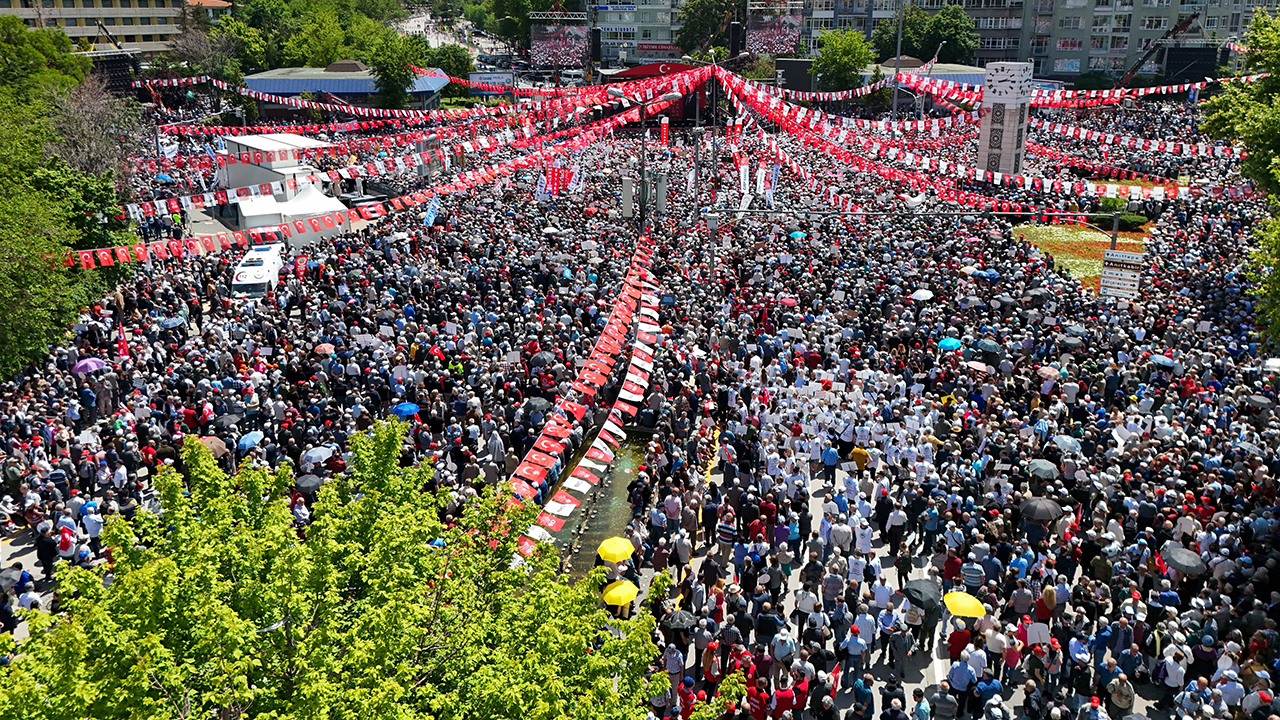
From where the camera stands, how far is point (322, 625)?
917cm

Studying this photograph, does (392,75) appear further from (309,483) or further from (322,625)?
(322,625)

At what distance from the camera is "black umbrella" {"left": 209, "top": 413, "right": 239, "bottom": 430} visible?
66.0 ft

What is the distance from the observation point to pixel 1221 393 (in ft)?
69.9

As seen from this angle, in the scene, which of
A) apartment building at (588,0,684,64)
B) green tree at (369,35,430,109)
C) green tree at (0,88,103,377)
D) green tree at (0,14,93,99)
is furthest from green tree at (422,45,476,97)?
green tree at (0,88,103,377)

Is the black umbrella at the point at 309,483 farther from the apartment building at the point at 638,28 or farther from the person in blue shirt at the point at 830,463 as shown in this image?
the apartment building at the point at 638,28

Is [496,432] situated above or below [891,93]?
below

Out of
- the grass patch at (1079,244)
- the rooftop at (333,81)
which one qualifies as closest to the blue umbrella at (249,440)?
the grass patch at (1079,244)

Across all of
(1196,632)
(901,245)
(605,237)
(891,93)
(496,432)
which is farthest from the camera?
(891,93)

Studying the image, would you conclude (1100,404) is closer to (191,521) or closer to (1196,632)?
(1196,632)

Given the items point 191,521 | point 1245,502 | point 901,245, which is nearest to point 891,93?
point 901,245

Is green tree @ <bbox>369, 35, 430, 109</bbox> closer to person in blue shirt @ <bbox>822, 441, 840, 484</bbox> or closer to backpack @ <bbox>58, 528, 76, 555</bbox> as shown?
person in blue shirt @ <bbox>822, 441, 840, 484</bbox>

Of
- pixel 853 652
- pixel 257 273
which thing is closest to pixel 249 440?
pixel 853 652

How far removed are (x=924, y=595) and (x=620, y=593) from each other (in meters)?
4.26

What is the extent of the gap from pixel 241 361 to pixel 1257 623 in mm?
20860
